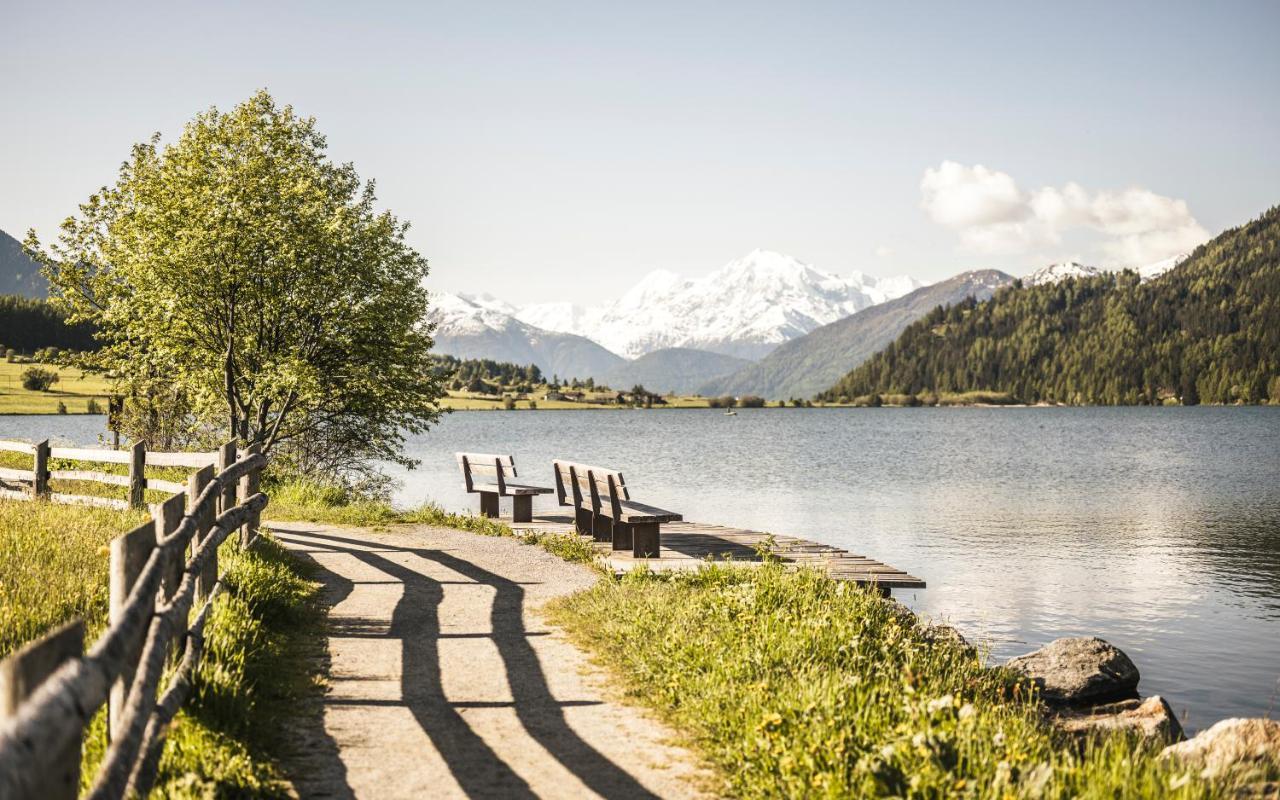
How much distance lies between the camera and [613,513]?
57.6ft

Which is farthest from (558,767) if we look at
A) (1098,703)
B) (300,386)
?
(300,386)

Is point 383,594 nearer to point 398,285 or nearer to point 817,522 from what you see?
point 398,285

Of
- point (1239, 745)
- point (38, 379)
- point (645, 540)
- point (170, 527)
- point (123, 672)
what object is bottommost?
point (1239, 745)

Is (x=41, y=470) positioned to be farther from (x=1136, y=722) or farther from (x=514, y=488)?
(x=1136, y=722)

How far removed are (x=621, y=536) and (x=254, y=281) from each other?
37.0ft

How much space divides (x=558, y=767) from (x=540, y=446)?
77638 millimetres

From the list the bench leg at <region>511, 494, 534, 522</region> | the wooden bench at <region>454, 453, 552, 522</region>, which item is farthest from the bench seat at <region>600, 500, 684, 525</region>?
the bench leg at <region>511, 494, 534, 522</region>

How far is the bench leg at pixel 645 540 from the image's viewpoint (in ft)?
56.1

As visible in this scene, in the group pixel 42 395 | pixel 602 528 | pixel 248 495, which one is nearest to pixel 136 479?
pixel 248 495

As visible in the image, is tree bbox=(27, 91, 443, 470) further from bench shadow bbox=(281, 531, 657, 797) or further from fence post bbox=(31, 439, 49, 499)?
bench shadow bbox=(281, 531, 657, 797)

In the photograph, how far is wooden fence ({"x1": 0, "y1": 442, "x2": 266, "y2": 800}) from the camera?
324cm

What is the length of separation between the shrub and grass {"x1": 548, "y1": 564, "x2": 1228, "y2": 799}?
414ft

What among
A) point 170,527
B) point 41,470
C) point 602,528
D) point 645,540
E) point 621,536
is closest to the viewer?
point 170,527

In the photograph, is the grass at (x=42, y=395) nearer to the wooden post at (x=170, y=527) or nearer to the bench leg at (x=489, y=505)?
the bench leg at (x=489, y=505)
